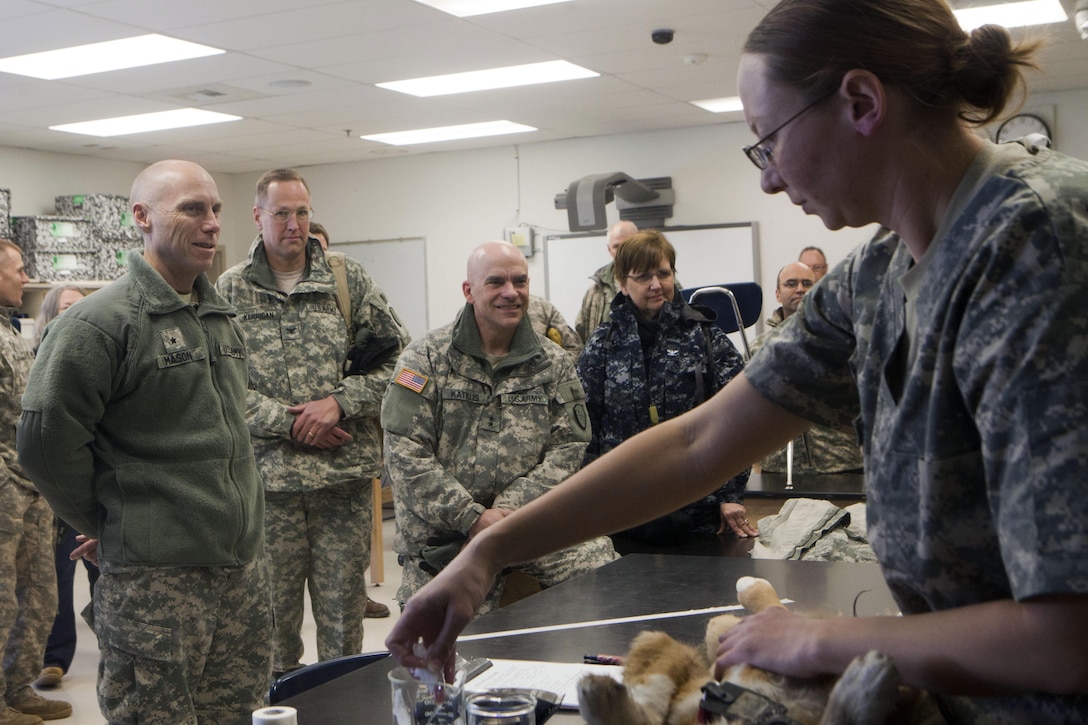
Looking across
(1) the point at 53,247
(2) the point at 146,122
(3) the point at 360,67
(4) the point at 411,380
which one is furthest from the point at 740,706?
(1) the point at 53,247

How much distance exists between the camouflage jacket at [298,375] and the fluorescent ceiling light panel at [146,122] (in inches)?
184

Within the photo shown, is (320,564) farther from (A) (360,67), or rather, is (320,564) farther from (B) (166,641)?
(A) (360,67)

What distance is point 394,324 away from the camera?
4039 millimetres

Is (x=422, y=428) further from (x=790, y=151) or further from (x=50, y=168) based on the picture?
(x=50, y=168)

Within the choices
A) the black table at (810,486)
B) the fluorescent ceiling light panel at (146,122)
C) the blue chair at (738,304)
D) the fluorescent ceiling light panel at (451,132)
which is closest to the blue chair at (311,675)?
the black table at (810,486)

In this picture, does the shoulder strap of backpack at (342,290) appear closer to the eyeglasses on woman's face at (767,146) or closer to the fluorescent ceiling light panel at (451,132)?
the eyeglasses on woman's face at (767,146)

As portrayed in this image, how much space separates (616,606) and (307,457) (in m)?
1.93

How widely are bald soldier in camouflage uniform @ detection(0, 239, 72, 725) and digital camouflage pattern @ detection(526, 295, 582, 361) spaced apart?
2.53m

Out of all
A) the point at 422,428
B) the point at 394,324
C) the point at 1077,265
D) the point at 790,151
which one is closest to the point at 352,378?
the point at 394,324

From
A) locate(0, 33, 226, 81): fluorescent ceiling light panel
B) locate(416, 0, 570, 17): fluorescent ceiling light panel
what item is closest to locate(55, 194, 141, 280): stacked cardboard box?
locate(0, 33, 226, 81): fluorescent ceiling light panel

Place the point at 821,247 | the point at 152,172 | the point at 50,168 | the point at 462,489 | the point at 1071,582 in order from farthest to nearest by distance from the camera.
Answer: the point at 50,168, the point at 821,247, the point at 462,489, the point at 152,172, the point at 1071,582

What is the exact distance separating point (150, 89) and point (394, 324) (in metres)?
4.05

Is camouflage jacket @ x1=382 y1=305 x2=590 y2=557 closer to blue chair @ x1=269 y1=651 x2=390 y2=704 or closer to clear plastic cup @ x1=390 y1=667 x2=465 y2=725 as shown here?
blue chair @ x1=269 y1=651 x2=390 y2=704

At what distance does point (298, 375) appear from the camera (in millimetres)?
3787
